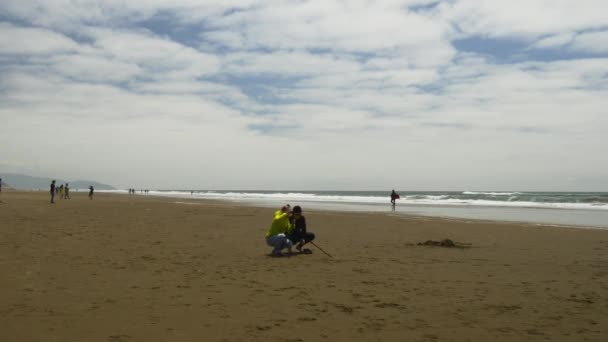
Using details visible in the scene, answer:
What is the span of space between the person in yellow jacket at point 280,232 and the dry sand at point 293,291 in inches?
17.4

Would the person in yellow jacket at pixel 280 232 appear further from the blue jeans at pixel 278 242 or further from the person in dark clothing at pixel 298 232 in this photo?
the person in dark clothing at pixel 298 232

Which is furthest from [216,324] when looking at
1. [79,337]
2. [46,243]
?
[46,243]

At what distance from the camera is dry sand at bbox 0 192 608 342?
19.3 ft

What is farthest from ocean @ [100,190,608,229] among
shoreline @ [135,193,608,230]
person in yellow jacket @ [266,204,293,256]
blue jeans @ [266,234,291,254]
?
blue jeans @ [266,234,291,254]

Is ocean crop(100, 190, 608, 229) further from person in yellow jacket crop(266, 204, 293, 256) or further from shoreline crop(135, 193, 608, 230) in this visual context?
person in yellow jacket crop(266, 204, 293, 256)

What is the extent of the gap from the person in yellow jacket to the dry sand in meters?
0.44

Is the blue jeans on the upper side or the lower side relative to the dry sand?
upper

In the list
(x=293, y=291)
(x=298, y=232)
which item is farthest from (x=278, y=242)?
(x=293, y=291)

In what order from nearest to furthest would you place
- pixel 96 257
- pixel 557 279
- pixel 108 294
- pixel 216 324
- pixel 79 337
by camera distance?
pixel 79 337, pixel 216 324, pixel 108 294, pixel 557 279, pixel 96 257

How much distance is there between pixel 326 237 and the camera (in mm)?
17328

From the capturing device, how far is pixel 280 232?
1305 cm

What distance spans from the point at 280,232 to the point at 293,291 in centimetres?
493

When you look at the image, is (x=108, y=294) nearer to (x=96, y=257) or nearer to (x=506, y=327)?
(x=96, y=257)

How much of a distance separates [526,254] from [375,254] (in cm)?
417
